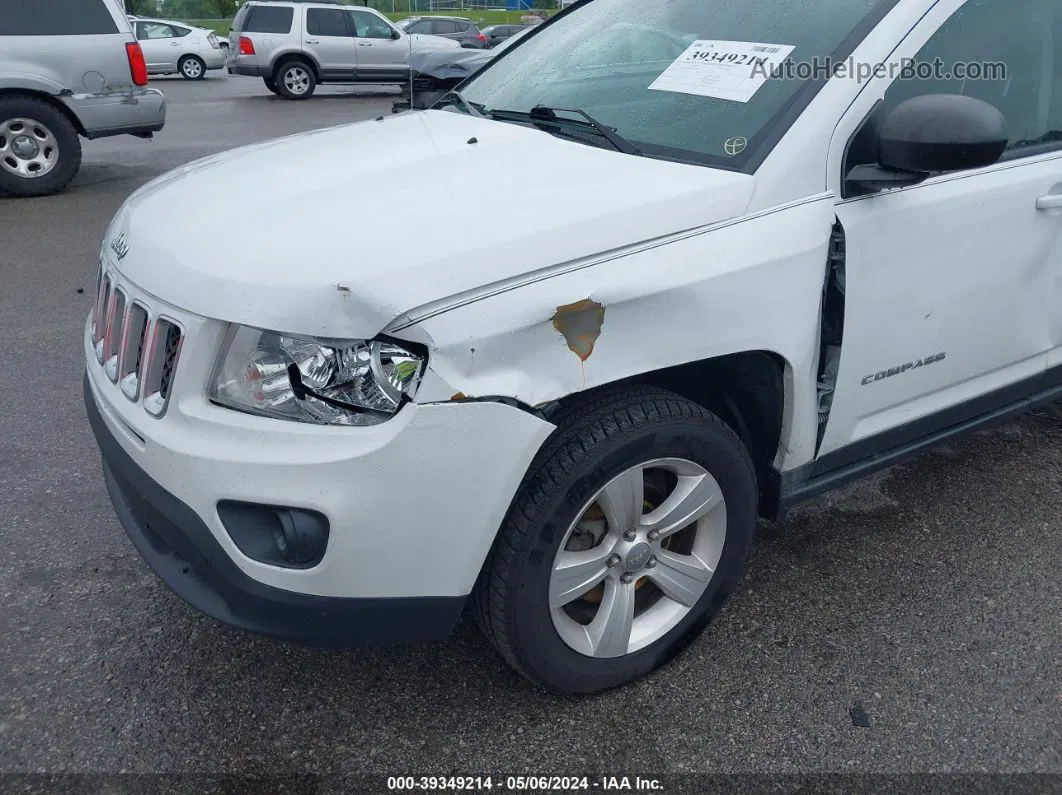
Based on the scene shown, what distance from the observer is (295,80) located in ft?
56.9

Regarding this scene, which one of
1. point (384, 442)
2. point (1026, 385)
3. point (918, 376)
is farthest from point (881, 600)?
point (384, 442)

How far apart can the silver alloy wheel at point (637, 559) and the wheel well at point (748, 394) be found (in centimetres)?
24

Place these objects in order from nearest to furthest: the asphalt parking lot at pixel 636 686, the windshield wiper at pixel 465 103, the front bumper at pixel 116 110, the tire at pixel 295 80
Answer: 1. the asphalt parking lot at pixel 636 686
2. the windshield wiper at pixel 465 103
3. the front bumper at pixel 116 110
4. the tire at pixel 295 80

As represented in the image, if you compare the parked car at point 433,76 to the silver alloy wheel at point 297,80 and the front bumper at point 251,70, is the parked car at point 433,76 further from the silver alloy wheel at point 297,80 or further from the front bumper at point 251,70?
the silver alloy wheel at point 297,80

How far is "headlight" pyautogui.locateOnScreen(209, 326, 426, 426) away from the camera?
182cm

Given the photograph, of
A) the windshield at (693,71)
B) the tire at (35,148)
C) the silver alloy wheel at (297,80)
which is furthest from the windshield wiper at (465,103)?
the silver alloy wheel at (297,80)

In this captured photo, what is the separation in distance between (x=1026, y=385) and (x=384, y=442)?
227 cm

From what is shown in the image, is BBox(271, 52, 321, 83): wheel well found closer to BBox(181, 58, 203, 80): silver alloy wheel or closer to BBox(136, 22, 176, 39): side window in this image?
BBox(181, 58, 203, 80): silver alloy wheel

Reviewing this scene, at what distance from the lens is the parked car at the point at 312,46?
16969mm

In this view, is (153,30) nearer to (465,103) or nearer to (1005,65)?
(465,103)

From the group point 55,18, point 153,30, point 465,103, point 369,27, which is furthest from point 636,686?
point 153,30

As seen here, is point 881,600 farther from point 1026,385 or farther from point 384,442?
point 384,442

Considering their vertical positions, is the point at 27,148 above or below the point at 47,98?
below

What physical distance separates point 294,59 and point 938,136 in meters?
17.0
